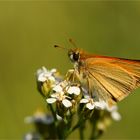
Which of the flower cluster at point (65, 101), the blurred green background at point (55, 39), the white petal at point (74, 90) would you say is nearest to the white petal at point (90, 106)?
the flower cluster at point (65, 101)

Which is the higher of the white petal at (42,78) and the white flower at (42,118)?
the white petal at (42,78)

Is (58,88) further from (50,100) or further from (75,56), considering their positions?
(75,56)

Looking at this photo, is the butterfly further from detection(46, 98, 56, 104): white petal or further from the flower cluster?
detection(46, 98, 56, 104): white petal

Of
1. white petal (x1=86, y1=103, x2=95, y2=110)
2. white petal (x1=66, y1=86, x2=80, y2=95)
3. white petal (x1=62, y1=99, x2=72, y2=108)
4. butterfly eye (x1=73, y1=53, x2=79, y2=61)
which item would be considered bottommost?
white petal (x1=86, y1=103, x2=95, y2=110)

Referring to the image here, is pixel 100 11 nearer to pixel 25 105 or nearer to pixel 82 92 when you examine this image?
pixel 25 105

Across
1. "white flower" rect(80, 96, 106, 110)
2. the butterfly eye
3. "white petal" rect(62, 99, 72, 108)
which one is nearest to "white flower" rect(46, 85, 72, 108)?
"white petal" rect(62, 99, 72, 108)

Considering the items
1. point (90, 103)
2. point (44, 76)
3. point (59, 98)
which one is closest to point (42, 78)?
point (44, 76)

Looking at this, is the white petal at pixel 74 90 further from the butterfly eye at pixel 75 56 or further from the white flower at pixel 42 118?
the white flower at pixel 42 118
